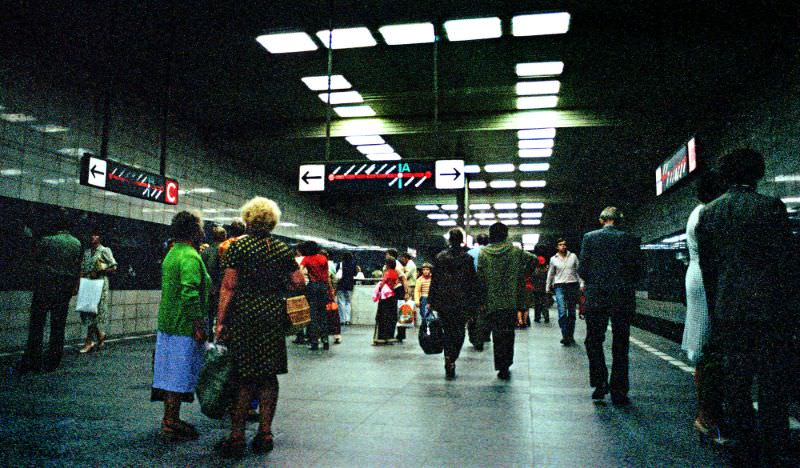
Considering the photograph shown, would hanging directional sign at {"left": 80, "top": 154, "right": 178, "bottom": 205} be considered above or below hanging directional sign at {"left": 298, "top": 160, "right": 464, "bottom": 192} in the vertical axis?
below

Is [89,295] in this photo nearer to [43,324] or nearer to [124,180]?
[43,324]

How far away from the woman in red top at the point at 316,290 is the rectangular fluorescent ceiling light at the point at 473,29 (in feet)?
13.2

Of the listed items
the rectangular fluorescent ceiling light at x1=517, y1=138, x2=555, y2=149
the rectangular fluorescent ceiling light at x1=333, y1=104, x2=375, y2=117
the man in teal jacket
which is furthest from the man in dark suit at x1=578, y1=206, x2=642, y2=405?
the rectangular fluorescent ceiling light at x1=517, y1=138, x2=555, y2=149

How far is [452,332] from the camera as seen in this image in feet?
20.9

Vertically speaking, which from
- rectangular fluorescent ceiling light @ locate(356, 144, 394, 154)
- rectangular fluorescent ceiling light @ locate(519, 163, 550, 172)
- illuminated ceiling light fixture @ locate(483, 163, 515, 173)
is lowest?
rectangular fluorescent ceiling light @ locate(356, 144, 394, 154)

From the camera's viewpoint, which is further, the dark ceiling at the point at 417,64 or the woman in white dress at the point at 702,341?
the dark ceiling at the point at 417,64

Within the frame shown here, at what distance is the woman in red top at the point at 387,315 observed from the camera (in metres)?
9.98

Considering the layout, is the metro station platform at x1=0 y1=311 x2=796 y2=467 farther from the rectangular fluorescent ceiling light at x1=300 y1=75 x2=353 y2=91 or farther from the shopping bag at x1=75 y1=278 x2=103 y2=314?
the rectangular fluorescent ceiling light at x1=300 y1=75 x2=353 y2=91

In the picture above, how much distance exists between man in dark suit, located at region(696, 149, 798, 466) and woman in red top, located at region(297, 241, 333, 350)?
21.7 feet

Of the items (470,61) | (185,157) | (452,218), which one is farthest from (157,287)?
(452,218)

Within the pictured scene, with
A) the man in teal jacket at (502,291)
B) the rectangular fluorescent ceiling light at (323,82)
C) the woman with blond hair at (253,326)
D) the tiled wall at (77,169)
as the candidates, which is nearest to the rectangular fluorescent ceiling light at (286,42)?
the rectangular fluorescent ceiling light at (323,82)

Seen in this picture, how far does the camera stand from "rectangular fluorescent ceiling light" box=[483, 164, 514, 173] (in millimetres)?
18552

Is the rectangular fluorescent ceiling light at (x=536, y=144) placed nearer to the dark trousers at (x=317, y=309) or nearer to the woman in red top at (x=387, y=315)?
the woman in red top at (x=387, y=315)

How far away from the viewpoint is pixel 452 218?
33.2 meters
